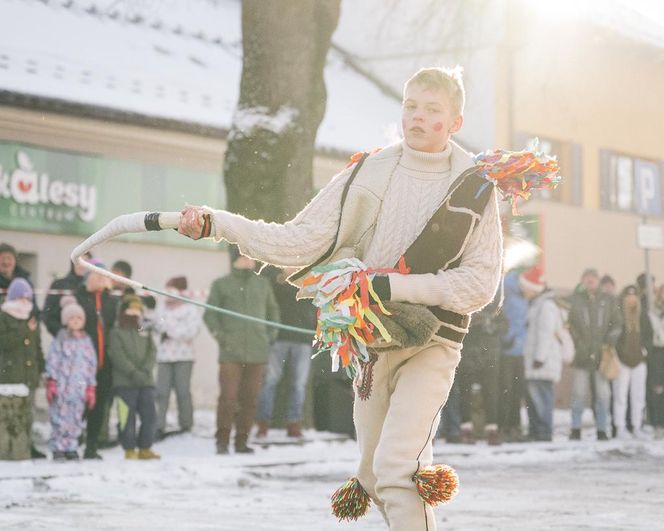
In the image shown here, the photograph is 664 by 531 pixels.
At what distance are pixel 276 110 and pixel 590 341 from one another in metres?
4.78

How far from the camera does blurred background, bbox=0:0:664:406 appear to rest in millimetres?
15961

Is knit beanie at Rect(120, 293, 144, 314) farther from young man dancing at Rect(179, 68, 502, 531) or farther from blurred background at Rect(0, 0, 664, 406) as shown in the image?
young man dancing at Rect(179, 68, 502, 531)

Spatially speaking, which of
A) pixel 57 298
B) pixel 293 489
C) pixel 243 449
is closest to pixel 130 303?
pixel 57 298

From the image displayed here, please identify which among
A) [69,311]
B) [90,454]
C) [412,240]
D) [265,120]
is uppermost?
[265,120]

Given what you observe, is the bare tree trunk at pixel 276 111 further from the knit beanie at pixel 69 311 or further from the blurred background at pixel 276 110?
the knit beanie at pixel 69 311

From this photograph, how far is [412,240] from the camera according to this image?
6.02 meters

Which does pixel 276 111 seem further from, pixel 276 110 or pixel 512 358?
pixel 512 358

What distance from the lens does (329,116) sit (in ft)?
83.1

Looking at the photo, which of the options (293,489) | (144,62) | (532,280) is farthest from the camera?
(144,62)

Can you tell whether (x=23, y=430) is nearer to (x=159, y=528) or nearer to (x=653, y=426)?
(x=159, y=528)

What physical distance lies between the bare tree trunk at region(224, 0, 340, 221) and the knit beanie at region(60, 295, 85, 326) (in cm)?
283

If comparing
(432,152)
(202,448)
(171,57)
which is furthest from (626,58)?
(432,152)

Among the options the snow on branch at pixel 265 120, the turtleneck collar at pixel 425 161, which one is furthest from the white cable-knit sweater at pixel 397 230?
the snow on branch at pixel 265 120

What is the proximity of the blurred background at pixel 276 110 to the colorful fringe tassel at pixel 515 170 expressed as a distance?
1.35 feet
